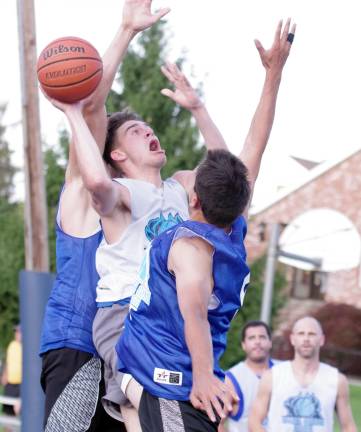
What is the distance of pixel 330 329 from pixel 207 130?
32.9 meters

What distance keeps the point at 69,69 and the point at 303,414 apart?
4.38 metres

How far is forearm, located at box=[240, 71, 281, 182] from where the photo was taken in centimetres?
573

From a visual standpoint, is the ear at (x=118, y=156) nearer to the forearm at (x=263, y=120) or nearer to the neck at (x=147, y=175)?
the neck at (x=147, y=175)

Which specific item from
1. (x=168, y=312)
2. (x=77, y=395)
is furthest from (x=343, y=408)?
(x=168, y=312)

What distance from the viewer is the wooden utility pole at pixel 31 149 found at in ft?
37.2

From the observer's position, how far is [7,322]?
1203 inches

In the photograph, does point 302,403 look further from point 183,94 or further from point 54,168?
point 54,168

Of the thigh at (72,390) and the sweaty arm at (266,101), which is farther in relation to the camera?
the sweaty arm at (266,101)

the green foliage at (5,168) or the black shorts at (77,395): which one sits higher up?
the green foliage at (5,168)

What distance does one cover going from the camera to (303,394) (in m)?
8.98

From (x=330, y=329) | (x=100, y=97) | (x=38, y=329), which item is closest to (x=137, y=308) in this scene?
(x=100, y=97)

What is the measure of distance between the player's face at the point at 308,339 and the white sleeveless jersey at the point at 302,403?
172 millimetres

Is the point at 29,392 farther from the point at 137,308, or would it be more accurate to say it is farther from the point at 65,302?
the point at 137,308

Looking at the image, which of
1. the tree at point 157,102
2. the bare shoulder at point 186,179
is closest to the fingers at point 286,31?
the bare shoulder at point 186,179
